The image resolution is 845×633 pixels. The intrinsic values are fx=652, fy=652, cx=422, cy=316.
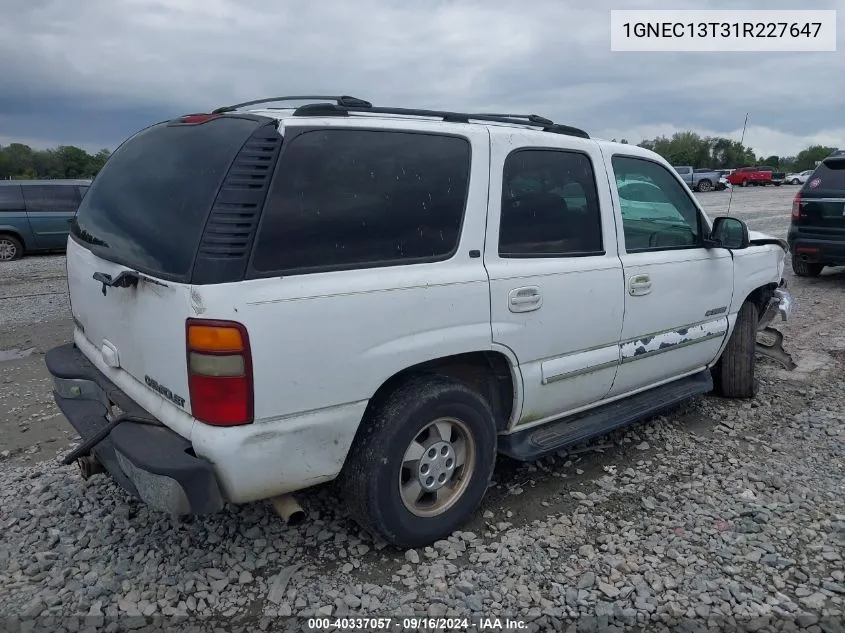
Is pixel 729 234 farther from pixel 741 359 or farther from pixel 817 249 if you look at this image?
pixel 817 249

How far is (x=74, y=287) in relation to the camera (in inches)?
132

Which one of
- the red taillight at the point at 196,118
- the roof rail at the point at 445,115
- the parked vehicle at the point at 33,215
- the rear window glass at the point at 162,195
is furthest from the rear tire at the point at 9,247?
the roof rail at the point at 445,115

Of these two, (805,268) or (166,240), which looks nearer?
(166,240)

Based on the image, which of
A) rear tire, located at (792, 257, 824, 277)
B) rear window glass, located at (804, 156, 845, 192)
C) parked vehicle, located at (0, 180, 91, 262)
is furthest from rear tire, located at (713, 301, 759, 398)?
parked vehicle, located at (0, 180, 91, 262)

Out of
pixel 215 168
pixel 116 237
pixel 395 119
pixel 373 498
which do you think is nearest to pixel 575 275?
pixel 395 119

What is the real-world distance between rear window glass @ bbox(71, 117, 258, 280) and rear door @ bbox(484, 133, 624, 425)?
124 centimetres

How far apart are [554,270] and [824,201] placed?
713cm

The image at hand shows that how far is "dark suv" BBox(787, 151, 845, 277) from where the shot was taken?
8.44m

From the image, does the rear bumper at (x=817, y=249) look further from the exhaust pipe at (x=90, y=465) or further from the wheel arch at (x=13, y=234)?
the wheel arch at (x=13, y=234)

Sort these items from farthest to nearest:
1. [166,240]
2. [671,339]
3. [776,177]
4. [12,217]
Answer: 1. [776,177]
2. [12,217]
3. [671,339]
4. [166,240]

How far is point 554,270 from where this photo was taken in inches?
127

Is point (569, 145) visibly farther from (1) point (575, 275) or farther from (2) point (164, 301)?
(2) point (164, 301)

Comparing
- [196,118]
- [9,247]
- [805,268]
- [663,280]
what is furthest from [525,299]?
[9,247]

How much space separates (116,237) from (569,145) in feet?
7.49
